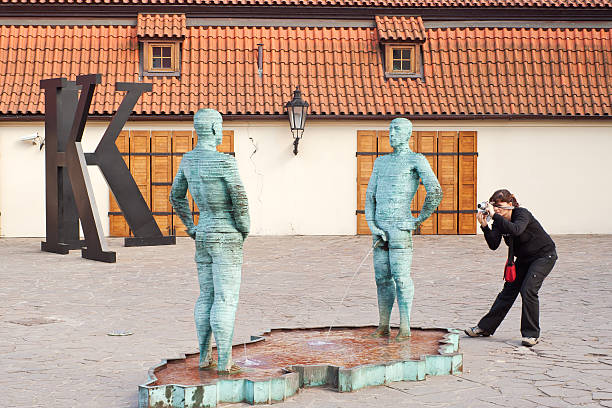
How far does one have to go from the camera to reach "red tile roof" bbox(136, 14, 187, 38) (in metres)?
19.5

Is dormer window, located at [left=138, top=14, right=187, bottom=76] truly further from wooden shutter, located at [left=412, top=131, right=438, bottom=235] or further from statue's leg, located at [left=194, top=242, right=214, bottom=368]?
statue's leg, located at [left=194, top=242, right=214, bottom=368]

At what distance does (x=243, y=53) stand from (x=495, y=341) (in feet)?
42.9

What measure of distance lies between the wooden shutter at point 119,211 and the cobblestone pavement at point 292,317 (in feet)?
9.05

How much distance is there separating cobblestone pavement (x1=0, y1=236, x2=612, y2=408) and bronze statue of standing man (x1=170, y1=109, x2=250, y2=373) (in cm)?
69

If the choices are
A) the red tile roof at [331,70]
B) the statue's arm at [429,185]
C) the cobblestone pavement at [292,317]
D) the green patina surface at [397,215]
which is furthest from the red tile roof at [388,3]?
the statue's arm at [429,185]

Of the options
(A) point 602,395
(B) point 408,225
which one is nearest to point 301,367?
(B) point 408,225

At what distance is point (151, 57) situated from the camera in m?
19.8

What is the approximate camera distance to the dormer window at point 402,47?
1995 cm

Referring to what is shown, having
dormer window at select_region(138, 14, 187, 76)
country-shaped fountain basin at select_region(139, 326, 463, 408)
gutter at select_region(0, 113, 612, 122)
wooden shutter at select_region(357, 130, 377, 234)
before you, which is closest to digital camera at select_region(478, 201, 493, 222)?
country-shaped fountain basin at select_region(139, 326, 463, 408)

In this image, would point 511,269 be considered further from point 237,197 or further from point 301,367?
point 237,197

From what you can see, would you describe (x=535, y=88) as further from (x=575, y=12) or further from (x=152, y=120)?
(x=152, y=120)

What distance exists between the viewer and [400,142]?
7602 millimetres

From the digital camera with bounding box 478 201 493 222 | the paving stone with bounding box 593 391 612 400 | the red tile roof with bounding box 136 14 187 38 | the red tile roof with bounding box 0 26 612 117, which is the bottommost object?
the paving stone with bounding box 593 391 612 400

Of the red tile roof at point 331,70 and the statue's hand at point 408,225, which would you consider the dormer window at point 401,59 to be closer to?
the red tile roof at point 331,70
